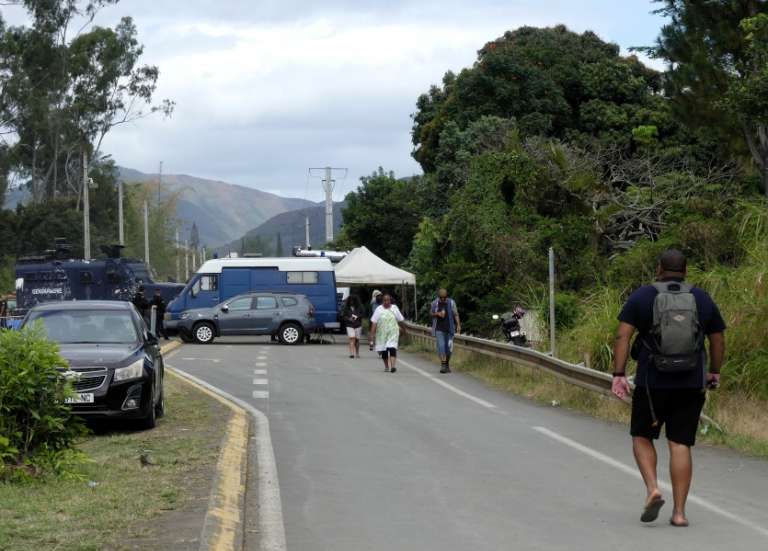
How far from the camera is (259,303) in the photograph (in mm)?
37625

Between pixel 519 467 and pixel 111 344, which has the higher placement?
pixel 111 344

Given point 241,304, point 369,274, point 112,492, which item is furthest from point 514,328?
point 112,492

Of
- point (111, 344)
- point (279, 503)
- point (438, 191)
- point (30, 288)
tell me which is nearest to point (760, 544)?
point (279, 503)

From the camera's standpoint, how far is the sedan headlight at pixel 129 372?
1391cm

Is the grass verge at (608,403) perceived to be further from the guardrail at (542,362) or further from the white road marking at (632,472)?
the white road marking at (632,472)

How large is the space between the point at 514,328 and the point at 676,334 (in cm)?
1925

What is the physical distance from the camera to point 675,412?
28.3 feet

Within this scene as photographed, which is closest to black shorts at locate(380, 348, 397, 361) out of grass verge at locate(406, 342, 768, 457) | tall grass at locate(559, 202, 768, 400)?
grass verge at locate(406, 342, 768, 457)

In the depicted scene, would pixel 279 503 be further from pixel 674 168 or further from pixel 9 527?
pixel 674 168

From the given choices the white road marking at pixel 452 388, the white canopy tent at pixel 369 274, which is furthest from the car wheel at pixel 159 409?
the white canopy tent at pixel 369 274

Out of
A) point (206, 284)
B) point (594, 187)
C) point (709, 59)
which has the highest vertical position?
point (709, 59)

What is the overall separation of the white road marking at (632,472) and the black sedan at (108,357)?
4502mm

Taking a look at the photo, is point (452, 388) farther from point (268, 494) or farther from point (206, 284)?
point (206, 284)

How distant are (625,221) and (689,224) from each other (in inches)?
256
